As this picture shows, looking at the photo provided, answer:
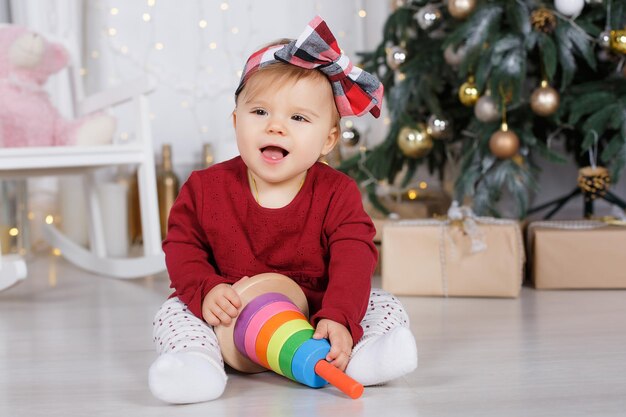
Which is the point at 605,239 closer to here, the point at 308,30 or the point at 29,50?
the point at 308,30

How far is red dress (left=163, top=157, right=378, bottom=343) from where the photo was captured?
1.09 m

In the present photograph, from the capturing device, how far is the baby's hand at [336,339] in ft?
3.10

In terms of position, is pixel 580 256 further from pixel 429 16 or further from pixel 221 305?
pixel 221 305

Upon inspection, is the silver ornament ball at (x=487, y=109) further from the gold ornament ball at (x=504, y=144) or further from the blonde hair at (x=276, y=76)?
the blonde hair at (x=276, y=76)

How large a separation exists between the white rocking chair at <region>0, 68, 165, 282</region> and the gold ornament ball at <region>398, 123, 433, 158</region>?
57 centimetres

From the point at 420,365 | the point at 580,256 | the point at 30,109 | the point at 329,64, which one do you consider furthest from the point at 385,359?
the point at 30,109

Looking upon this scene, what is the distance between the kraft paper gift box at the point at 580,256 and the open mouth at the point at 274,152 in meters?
0.75

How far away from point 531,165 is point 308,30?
890 mm

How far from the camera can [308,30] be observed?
984mm

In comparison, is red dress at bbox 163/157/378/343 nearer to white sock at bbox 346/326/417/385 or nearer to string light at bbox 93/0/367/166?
white sock at bbox 346/326/417/385

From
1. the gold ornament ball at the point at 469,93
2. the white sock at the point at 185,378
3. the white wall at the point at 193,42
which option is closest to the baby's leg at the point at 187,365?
the white sock at the point at 185,378

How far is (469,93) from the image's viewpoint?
173cm

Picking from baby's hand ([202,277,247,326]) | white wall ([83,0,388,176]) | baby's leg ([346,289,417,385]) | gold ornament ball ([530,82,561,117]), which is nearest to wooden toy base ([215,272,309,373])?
baby's hand ([202,277,247,326])

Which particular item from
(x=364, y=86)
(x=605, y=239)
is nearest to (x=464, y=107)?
(x=605, y=239)
